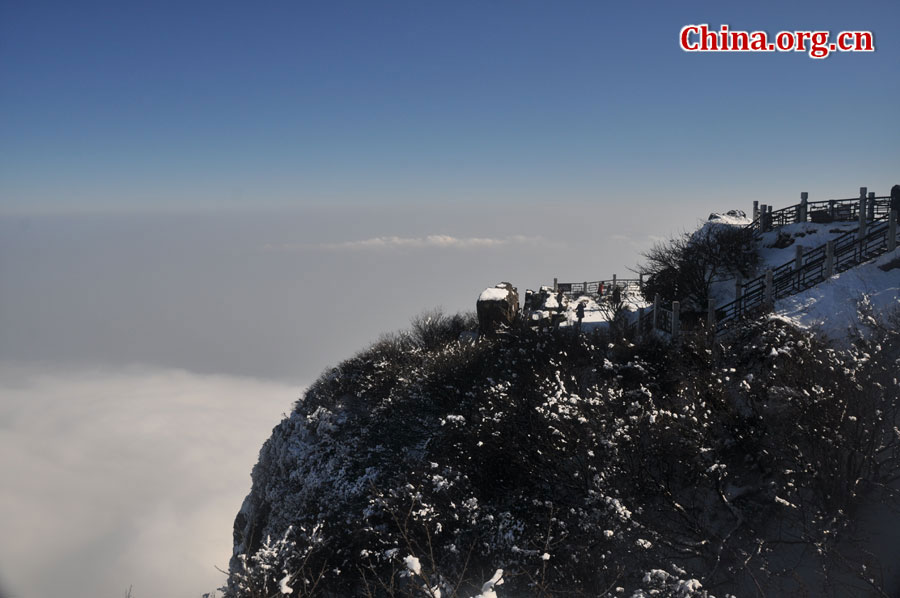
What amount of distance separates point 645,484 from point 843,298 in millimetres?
11573

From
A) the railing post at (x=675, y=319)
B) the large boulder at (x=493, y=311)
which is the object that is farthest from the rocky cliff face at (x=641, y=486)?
the large boulder at (x=493, y=311)

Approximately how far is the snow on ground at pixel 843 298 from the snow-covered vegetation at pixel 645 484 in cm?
28

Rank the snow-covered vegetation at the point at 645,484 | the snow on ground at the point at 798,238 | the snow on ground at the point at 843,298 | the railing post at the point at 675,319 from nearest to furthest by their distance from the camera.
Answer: the snow-covered vegetation at the point at 645,484
the snow on ground at the point at 843,298
the railing post at the point at 675,319
the snow on ground at the point at 798,238

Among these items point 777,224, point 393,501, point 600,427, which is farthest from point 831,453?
point 777,224

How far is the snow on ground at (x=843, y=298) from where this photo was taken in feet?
60.2

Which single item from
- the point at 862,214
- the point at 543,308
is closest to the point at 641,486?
the point at 543,308

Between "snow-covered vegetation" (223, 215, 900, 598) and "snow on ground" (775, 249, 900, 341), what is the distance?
28 cm

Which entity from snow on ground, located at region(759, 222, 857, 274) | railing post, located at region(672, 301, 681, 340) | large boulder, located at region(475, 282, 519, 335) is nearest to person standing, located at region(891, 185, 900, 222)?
snow on ground, located at region(759, 222, 857, 274)

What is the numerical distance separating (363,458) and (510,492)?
30.4 ft

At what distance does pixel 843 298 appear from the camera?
19.8 meters

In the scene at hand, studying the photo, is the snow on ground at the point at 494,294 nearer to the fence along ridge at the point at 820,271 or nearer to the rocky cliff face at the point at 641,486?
the rocky cliff face at the point at 641,486

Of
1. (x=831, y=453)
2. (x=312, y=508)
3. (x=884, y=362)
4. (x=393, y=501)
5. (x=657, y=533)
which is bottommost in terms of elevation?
(x=312, y=508)

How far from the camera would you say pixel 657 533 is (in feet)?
44.3

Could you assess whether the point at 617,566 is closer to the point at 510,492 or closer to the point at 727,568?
the point at 727,568
